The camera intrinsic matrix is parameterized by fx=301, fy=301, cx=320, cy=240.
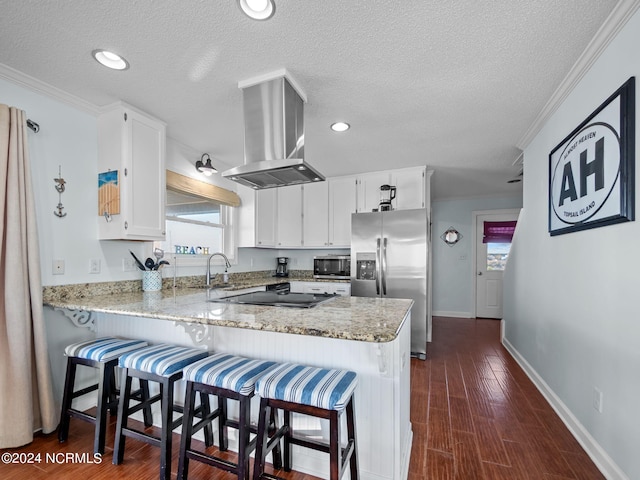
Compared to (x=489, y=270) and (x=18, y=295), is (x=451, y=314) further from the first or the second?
(x=18, y=295)

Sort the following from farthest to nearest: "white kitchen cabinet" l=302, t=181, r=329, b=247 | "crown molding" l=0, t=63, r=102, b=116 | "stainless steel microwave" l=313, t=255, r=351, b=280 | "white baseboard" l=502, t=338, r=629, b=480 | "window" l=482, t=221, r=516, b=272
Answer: "window" l=482, t=221, r=516, b=272 → "white kitchen cabinet" l=302, t=181, r=329, b=247 → "stainless steel microwave" l=313, t=255, r=351, b=280 → "crown molding" l=0, t=63, r=102, b=116 → "white baseboard" l=502, t=338, r=629, b=480

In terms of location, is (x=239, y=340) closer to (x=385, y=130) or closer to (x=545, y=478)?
(x=545, y=478)

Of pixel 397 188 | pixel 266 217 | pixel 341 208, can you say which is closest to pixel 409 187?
pixel 397 188

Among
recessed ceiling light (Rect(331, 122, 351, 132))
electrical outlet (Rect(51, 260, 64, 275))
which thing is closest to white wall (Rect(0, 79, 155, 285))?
electrical outlet (Rect(51, 260, 64, 275))

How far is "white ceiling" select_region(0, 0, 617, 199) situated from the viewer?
141 centimetres

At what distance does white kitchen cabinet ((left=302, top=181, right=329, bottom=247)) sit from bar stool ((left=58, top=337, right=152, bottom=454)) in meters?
2.70

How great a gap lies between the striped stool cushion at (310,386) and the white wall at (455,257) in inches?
195

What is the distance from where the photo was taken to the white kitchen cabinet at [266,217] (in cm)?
400

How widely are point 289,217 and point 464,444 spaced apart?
3.33m

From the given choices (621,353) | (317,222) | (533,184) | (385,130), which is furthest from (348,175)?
(621,353)

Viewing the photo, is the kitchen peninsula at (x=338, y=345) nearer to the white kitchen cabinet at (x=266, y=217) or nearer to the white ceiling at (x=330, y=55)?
the white ceiling at (x=330, y=55)

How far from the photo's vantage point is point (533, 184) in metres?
2.83

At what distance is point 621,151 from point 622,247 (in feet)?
1.55

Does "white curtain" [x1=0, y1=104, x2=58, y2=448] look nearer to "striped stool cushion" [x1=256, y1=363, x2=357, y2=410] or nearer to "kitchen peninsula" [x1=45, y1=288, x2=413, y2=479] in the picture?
"kitchen peninsula" [x1=45, y1=288, x2=413, y2=479]
